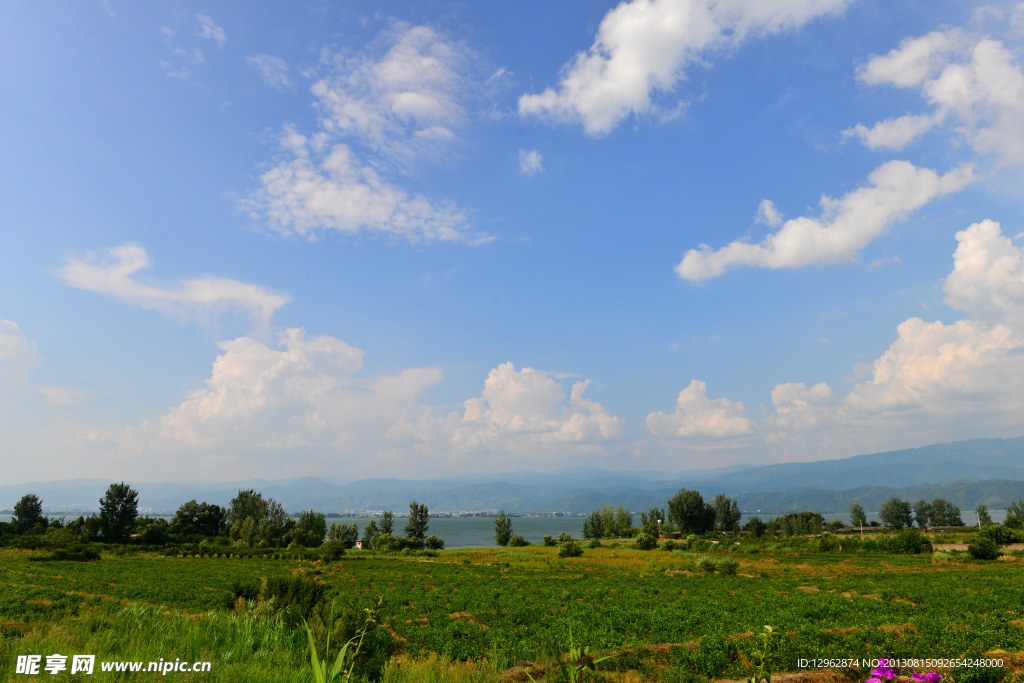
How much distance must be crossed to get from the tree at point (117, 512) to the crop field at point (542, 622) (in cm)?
5549

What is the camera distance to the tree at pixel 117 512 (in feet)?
269

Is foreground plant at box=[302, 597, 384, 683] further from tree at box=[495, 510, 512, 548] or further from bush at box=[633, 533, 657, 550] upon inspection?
tree at box=[495, 510, 512, 548]

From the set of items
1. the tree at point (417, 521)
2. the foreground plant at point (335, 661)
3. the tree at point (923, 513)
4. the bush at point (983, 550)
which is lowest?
the tree at point (923, 513)

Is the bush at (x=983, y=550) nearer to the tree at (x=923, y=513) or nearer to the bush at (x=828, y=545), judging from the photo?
the bush at (x=828, y=545)

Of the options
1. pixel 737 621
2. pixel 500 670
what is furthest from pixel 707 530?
pixel 500 670

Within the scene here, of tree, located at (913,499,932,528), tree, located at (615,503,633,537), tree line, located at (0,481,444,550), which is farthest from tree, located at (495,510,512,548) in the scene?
tree, located at (913,499,932,528)

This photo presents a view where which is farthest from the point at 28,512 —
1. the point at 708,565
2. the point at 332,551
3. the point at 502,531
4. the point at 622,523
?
the point at 622,523

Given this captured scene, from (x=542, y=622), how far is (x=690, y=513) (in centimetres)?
11046

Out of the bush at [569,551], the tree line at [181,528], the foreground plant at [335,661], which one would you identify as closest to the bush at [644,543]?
the bush at [569,551]

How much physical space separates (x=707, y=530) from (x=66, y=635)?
13050 cm

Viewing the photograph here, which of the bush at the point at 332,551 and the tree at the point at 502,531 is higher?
the bush at the point at 332,551

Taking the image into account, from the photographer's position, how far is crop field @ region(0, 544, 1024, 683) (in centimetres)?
1227

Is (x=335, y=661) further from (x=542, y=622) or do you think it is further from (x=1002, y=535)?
(x=1002, y=535)

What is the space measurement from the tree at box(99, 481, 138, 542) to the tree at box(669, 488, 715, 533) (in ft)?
374
